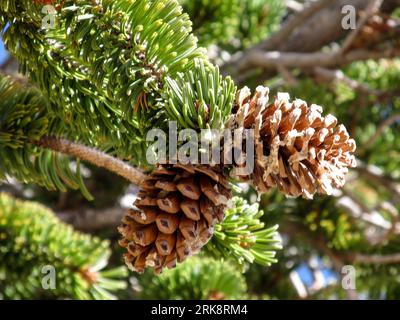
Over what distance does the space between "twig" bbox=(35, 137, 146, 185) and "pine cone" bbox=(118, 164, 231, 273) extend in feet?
0.36

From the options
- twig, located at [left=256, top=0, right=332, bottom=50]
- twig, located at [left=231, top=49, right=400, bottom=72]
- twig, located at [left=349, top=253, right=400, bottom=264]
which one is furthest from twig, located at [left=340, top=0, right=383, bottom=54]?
twig, located at [left=349, top=253, right=400, bottom=264]

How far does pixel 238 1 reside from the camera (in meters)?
1.94

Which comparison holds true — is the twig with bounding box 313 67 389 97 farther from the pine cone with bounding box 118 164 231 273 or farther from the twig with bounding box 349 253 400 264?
the pine cone with bounding box 118 164 231 273

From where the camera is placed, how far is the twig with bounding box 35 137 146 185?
0.89 metres

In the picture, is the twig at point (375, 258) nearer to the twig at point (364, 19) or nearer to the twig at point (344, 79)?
the twig at point (344, 79)

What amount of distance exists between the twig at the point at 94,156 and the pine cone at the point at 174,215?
11 centimetres

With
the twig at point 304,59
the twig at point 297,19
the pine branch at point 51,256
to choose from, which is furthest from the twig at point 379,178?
the pine branch at point 51,256

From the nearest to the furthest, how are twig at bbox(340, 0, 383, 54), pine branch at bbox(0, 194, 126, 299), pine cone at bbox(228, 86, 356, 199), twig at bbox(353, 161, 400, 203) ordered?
pine cone at bbox(228, 86, 356, 199), pine branch at bbox(0, 194, 126, 299), twig at bbox(340, 0, 383, 54), twig at bbox(353, 161, 400, 203)

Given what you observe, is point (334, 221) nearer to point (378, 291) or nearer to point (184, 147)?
point (378, 291)

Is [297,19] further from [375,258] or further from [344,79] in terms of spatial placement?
[375,258]

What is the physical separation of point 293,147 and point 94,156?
343mm
